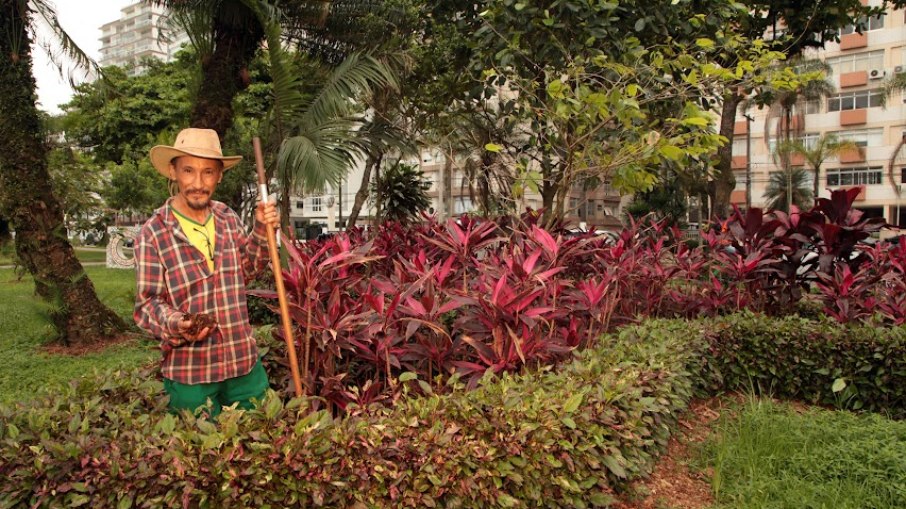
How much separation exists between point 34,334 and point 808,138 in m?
37.3

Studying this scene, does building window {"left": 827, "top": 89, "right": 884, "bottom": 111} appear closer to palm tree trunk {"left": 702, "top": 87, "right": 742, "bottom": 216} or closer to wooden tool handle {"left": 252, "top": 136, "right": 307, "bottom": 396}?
palm tree trunk {"left": 702, "top": 87, "right": 742, "bottom": 216}

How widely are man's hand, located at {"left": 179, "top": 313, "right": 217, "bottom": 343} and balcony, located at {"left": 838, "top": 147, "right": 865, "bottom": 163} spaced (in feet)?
121

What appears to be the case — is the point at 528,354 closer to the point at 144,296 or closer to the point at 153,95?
the point at 144,296

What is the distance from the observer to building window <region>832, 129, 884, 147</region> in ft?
109

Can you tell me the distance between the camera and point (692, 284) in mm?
5914

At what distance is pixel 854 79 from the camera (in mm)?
33406

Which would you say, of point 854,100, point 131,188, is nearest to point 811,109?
point 854,100

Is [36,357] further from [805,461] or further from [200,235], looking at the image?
[805,461]

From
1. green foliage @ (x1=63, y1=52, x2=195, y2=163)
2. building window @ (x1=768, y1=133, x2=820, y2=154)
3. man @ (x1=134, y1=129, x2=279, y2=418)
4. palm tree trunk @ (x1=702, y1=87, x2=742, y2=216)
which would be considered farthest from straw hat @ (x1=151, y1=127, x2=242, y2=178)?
building window @ (x1=768, y1=133, x2=820, y2=154)

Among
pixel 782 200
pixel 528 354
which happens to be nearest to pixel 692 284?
pixel 528 354

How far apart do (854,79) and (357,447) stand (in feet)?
126

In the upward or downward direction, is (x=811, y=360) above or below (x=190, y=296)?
below

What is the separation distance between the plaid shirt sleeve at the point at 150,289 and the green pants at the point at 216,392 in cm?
18

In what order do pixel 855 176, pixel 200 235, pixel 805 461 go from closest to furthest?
pixel 200 235 → pixel 805 461 → pixel 855 176
